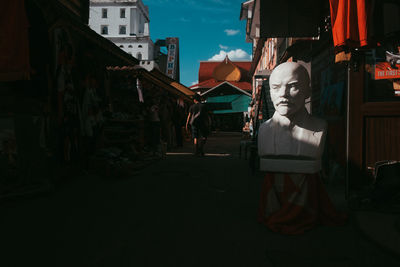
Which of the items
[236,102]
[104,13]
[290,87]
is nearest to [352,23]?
[290,87]

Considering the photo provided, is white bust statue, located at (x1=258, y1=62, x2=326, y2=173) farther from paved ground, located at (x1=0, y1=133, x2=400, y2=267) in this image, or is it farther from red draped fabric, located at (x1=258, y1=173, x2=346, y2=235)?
paved ground, located at (x1=0, y1=133, x2=400, y2=267)

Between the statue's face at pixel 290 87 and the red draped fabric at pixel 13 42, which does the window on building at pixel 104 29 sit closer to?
the red draped fabric at pixel 13 42

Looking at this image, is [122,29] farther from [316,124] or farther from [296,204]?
[296,204]

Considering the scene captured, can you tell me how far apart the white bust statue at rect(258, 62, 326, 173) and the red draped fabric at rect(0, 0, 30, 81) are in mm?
3109

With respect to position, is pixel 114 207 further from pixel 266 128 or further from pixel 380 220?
pixel 380 220

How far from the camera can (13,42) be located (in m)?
3.64

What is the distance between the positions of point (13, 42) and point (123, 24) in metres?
49.3

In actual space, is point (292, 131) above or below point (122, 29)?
below

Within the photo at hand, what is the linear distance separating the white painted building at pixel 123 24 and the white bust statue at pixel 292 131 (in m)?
46.1

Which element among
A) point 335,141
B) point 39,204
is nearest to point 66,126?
point 39,204

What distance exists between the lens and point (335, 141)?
17.0 feet

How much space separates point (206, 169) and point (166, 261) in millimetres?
4651

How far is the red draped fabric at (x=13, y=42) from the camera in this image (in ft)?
11.8

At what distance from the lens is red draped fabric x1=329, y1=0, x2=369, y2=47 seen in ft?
10.5
